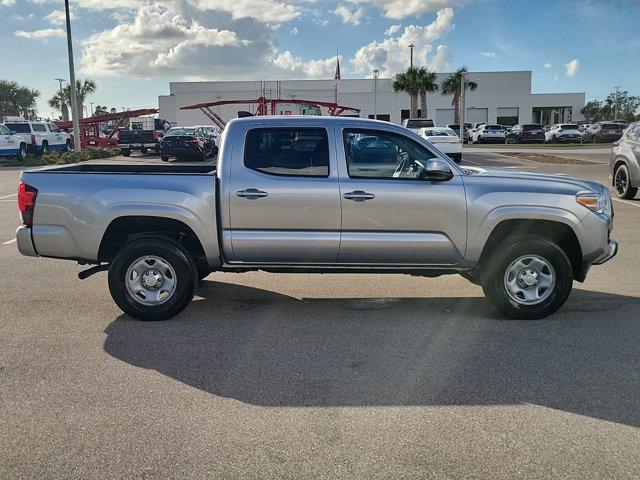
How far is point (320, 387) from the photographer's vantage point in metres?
4.22

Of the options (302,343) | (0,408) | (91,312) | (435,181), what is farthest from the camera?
(91,312)

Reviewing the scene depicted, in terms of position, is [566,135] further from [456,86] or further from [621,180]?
[621,180]

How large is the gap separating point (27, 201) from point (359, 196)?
305cm

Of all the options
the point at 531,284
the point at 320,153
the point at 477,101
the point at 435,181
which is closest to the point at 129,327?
the point at 320,153

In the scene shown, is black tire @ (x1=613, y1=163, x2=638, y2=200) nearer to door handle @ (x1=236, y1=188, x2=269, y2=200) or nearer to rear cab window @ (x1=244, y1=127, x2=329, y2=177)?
rear cab window @ (x1=244, y1=127, x2=329, y2=177)

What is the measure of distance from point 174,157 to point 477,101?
5406 cm

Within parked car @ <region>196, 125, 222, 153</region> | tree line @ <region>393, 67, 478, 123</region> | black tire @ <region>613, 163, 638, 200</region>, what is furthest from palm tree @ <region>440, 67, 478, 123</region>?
black tire @ <region>613, 163, 638, 200</region>

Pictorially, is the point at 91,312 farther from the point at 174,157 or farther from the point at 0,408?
the point at 174,157

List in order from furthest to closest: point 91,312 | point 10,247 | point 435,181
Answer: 1. point 10,247
2. point 91,312
3. point 435,181

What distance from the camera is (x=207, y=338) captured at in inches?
206

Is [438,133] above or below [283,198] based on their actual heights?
above

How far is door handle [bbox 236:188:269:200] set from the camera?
5.46 metres

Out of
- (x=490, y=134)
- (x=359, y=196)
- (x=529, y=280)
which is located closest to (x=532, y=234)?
(x=529, y=280)

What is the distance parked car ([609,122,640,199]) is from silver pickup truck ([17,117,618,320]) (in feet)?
26.8
